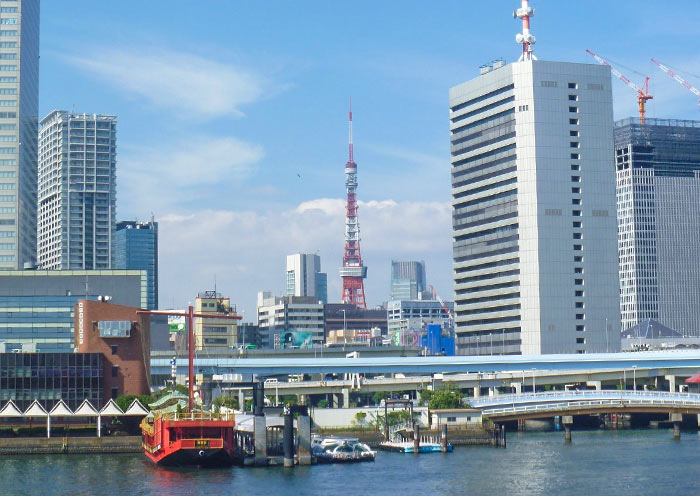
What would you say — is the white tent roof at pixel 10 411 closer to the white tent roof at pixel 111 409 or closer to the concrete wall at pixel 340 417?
the white tent roof at pixel 111 409

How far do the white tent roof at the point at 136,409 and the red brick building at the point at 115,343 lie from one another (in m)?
8.31

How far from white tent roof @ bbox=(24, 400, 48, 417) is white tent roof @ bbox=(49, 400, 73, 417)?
1017mm

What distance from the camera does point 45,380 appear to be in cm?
14375

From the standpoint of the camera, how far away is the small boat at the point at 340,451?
395ft

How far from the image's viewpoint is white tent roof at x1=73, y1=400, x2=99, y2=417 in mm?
137000

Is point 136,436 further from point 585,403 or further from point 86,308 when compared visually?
point 585,403

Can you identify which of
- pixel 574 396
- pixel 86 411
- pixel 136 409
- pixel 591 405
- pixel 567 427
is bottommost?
pixel 567 427

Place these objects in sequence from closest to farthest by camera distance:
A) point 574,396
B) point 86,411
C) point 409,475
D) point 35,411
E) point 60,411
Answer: point 409,475 → point 60,411 → point 35,411 → point 86,411 → point 574,396

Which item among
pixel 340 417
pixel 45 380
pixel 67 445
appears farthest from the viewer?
pixel 340 417

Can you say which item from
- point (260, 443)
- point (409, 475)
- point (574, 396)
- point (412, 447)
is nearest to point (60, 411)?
point (260, 443)

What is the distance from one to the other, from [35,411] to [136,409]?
11710 mm

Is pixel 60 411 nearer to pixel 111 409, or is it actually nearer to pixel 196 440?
pixel 111 409

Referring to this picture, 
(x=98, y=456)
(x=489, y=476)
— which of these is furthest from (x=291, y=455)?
(x=98, y=456)

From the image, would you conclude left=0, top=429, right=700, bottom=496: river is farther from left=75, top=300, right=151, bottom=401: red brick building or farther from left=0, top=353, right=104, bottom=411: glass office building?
left=75, top=300, right=151, bottom=401: red brick building
